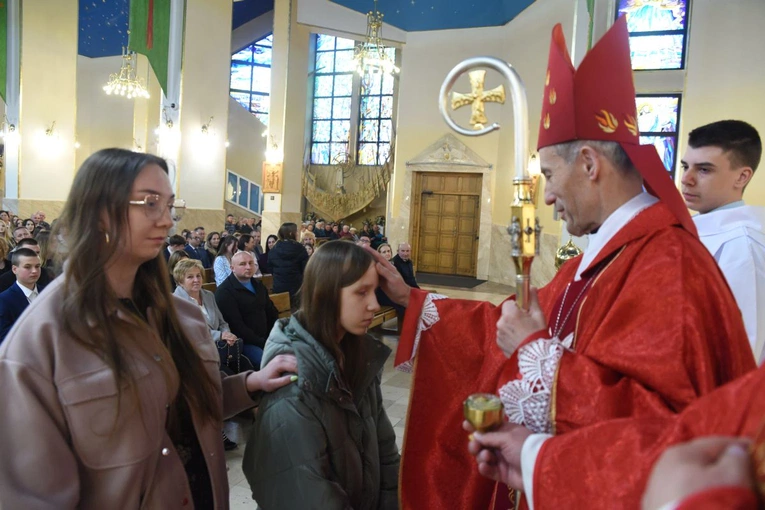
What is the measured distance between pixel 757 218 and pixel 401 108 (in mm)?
13771

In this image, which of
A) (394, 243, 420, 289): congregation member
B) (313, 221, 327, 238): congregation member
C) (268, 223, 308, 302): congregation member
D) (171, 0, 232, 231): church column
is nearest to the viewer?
(268, 223, 308, 302): congregation member

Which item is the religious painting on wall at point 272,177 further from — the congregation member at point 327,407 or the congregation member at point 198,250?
the congregation member at point 327,407

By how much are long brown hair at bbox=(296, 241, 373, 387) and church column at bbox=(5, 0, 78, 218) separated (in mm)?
12772

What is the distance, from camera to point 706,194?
89.2 inches

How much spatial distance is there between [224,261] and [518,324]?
5088 mm

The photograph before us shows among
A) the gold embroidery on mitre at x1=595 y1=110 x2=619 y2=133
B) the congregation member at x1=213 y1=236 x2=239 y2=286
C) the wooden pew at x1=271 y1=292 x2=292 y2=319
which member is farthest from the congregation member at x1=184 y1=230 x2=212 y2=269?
the gold embroidery on mitre at x1=595 y1=110 x2=619 y2=133

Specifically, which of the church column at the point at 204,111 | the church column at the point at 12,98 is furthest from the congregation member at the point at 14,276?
the church column at the point at 12,98

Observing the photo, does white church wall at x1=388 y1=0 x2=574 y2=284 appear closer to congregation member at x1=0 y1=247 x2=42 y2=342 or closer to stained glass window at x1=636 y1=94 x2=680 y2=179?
stained glass window at x1=636 y1=94 x2=680 y2=179

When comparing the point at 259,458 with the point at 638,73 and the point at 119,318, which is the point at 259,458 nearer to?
the point at 119,318

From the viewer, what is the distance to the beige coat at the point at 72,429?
112cm

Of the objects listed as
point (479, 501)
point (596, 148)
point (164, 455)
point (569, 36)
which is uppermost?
point (569, 36)

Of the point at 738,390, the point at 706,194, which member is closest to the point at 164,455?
the point at 738,390

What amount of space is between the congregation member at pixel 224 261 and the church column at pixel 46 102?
8.35 metres

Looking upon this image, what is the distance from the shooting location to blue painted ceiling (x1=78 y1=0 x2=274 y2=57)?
15.9m
